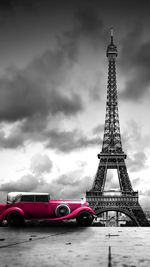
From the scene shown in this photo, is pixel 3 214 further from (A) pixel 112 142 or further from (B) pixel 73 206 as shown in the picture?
(A) pixel 112 142

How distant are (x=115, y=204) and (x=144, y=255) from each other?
65.5m

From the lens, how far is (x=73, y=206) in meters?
10.0

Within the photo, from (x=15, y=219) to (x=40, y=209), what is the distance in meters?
0.99

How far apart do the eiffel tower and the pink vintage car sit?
2098 inches

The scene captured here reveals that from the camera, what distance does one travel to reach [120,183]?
67.0 meters

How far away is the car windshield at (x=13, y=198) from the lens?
32.8 feet

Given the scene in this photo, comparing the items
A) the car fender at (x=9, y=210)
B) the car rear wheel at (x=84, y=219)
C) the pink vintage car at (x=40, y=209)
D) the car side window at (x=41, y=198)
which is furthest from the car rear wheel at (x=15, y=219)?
the car rear wheel at (x=84, y=219)

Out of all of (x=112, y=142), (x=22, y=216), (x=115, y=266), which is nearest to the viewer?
(x=115, y=266)

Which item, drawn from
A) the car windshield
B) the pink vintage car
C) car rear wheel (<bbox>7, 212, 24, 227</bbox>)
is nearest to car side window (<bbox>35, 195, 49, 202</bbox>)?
the pink vintage car

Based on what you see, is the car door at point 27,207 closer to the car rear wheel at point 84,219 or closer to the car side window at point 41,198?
the car side window at point 41,198

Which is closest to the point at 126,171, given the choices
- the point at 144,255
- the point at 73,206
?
the point at 73,206

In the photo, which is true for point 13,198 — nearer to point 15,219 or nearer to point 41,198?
point 15,219

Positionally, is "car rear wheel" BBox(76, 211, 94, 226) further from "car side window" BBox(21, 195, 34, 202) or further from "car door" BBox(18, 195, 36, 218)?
"car side window" BBox(21, 195, 34, 202)

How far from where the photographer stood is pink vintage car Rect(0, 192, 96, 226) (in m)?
9.44
